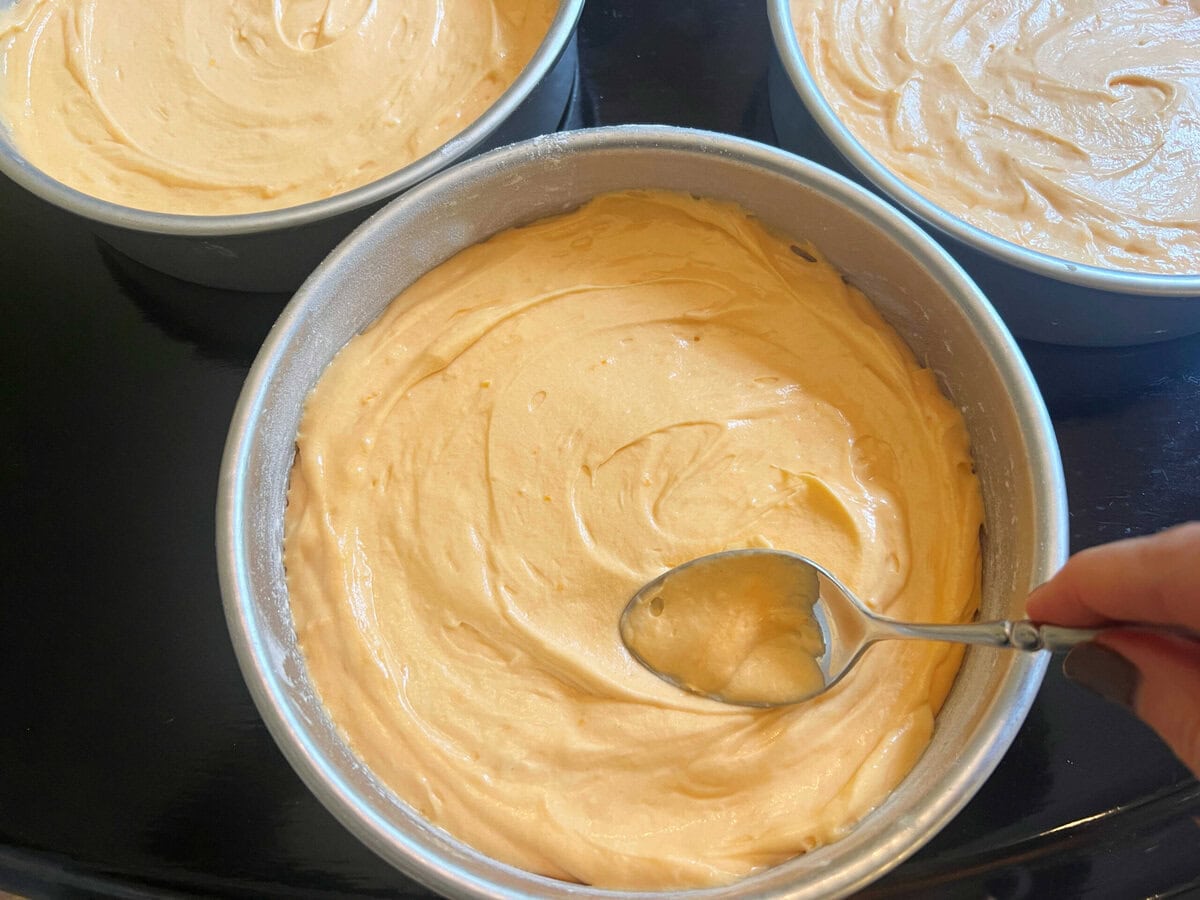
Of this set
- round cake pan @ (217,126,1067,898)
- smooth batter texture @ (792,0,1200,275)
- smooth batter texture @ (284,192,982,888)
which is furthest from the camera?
smooth batter texture @ (792,0,1200,275)

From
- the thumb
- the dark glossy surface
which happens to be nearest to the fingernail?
the thumb

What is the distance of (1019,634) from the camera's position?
0.80 metres

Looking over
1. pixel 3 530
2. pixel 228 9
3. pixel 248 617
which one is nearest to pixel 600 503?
pixel 248 617

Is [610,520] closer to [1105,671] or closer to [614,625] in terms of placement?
[614,625]

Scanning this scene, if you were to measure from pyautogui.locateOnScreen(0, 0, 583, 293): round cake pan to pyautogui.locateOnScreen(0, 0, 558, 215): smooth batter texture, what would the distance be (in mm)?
132

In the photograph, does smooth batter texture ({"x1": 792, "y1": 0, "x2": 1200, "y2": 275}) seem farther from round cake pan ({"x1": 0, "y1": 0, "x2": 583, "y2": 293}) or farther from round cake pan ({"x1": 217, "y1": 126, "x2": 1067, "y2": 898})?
round cake pan ({"x1": 0, "y1": 0, "x2": 583, "y2": 293})

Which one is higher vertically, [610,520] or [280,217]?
[280,217]

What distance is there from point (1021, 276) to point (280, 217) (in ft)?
3.43

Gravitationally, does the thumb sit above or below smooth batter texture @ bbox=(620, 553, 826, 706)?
above

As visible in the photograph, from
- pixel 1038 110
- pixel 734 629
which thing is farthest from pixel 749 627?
pixel 1038 110

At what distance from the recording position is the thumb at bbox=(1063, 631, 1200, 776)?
2.39 feet

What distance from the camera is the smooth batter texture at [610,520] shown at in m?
1.00

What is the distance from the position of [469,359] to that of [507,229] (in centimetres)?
22

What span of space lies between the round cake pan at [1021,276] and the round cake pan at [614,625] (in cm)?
13
